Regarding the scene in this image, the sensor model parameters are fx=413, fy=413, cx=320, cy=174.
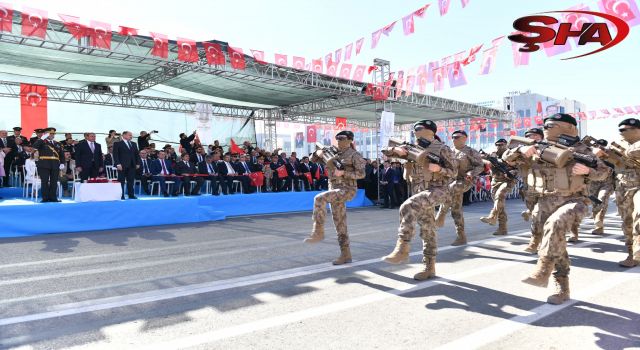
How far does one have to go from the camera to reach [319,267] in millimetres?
6031

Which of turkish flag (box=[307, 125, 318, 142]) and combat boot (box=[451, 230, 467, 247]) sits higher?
turkish flag (box=[307, 125, 318, 142])

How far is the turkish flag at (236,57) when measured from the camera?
45.6ft

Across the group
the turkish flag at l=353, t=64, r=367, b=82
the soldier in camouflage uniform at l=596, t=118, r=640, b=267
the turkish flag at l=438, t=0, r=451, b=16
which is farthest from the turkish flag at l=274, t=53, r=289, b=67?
the soldier in camouflage uniform at l=596, t=118, r=640, b=267

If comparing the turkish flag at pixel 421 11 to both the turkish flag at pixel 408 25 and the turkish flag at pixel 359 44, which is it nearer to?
the turkish flag at pixel 408 25

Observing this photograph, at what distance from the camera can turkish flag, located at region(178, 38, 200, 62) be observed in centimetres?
1288

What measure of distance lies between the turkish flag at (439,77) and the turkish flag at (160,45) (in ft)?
33.4

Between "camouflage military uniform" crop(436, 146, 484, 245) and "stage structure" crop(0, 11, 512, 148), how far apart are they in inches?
365

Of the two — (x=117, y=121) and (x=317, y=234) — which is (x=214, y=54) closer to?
(x=117, y=121)

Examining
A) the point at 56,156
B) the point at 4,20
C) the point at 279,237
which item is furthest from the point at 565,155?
the point at 4,20

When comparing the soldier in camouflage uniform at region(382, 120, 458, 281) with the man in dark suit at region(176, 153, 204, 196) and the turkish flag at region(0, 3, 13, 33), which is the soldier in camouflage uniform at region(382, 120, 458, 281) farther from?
the turkish flag at region(0, 3, 13, 33)

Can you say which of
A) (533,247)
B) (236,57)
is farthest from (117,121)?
(533,247)

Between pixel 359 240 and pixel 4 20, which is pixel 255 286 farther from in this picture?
pixel 4 20

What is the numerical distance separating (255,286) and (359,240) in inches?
152

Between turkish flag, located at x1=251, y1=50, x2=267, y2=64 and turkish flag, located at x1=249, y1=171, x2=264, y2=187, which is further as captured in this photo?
turkish flag, located at x1=249, y1=171, x2=264, y2=187
